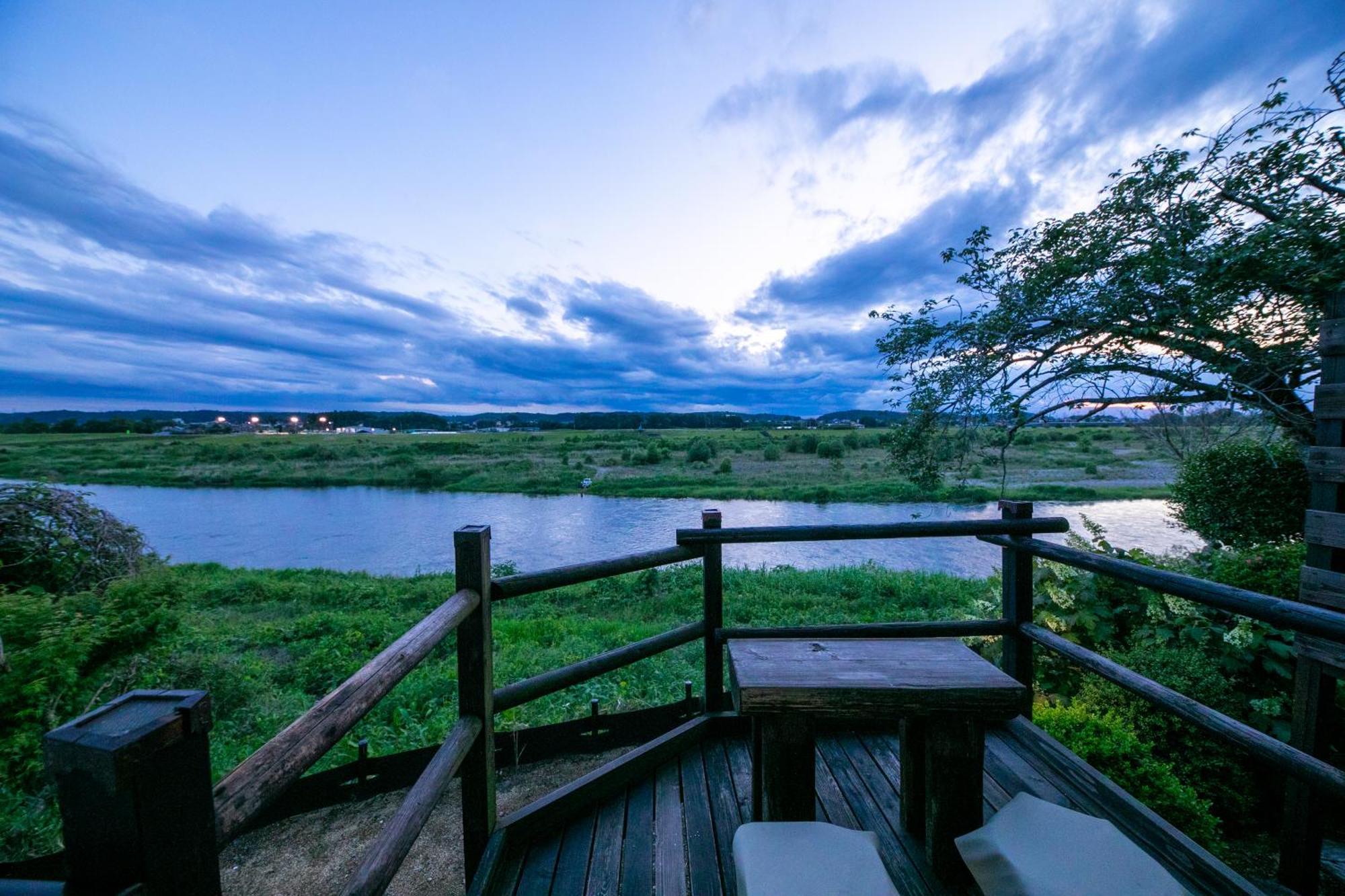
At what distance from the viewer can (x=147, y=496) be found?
30.5 meters

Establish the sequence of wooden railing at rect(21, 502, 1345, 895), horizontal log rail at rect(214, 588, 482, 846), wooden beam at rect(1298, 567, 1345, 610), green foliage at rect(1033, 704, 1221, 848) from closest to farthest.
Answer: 1. horizontal log rail at rect(214, 588, 482, 846)
2. wooden railing at rect(21, 502, 1345, 895)
3. wooden beam at rect(1298, 567, 1345, 610)
4. green foliage at rect(1033, 704, 1221, 848)

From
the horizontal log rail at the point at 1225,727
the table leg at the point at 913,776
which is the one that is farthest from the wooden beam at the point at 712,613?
the horizontal log rail at the point at 1225,727

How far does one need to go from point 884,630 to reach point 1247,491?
677cm

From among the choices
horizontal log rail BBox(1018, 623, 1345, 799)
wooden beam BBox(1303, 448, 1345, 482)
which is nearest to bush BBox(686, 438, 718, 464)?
wooden beam BBox(1303, 448, 1345, 482)

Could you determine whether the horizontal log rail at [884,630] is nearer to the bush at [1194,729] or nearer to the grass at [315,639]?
the bush at [1194,729]

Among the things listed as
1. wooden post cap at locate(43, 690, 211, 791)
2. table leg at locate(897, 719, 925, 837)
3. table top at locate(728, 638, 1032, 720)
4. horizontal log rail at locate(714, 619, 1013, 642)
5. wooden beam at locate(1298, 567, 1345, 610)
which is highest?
wooden post cap at locate(43, 690, 211, 791)

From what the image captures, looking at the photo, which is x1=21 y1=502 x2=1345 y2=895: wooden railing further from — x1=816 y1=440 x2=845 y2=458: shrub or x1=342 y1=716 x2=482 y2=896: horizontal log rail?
x1=816 y1=440 x2=845 y2=458: shrub

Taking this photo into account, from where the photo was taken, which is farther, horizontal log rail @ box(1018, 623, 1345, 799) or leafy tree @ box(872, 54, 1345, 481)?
leafy tree @ box(872, 54, 1345, 481)

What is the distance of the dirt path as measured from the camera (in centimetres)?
299

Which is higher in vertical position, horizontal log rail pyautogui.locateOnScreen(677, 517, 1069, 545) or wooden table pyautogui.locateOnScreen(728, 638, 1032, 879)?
horizontal log rail pyautogui.locateOnScreen(677, 517, 1069, 545)

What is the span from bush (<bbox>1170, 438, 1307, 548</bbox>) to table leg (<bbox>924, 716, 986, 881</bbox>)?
22.0ft

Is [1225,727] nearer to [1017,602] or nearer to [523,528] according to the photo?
[1017,602]

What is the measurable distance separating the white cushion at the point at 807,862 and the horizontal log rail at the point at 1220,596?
1.29m

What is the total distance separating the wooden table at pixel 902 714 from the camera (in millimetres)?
1731
